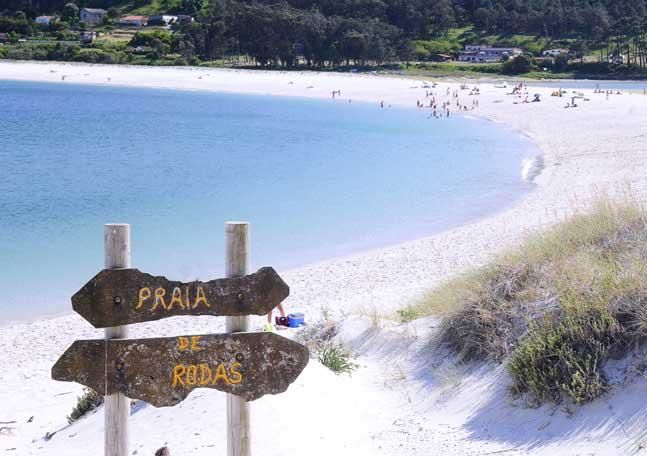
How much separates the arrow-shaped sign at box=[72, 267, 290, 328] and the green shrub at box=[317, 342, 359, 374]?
10.2 feet

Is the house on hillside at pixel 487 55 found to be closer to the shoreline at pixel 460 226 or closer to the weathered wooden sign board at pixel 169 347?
the shoreline at pixel 460 226

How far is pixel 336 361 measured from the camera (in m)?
7.48

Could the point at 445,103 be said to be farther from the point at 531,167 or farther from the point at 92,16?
the point at 92,16

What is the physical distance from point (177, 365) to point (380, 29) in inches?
4227

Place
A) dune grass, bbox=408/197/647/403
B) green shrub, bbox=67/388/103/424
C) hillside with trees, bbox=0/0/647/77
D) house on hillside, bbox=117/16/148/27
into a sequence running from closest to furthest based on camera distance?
1. dune grass, bbox=408/197/647/403
2. green shrub, bbox=67/388/103/424
3. hillside with trees, bbox=0/0/647/77
4. house on hillside, bbox=117/16/148/27

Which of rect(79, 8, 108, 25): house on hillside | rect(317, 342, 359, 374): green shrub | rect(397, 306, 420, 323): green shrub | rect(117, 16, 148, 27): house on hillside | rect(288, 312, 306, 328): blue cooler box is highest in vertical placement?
rect(79, 8, 108, 25): house on hillside

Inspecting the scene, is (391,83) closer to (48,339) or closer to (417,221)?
(417,221)

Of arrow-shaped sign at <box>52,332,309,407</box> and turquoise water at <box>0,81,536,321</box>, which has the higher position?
arrow-shaped sign at <box>52,332,309,407</box>

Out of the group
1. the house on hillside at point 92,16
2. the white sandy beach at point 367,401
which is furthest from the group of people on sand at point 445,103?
the house on hillside at point 92,16

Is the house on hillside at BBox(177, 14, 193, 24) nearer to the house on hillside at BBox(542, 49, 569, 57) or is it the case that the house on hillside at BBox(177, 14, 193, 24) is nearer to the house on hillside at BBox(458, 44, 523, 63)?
the house on hillside at BBox(458, 44, 523, 63)

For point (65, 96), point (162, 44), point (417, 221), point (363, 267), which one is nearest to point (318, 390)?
point (363, 267)

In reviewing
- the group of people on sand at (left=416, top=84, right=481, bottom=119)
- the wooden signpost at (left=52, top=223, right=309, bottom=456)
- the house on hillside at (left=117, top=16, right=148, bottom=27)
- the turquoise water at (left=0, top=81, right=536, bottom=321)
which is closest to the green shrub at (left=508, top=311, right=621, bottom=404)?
the wooden signpost at (left=52, top=223, right=309, bottom=456)

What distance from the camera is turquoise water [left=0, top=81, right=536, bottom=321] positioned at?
18062 mm

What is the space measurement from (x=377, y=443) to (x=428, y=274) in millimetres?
8285
